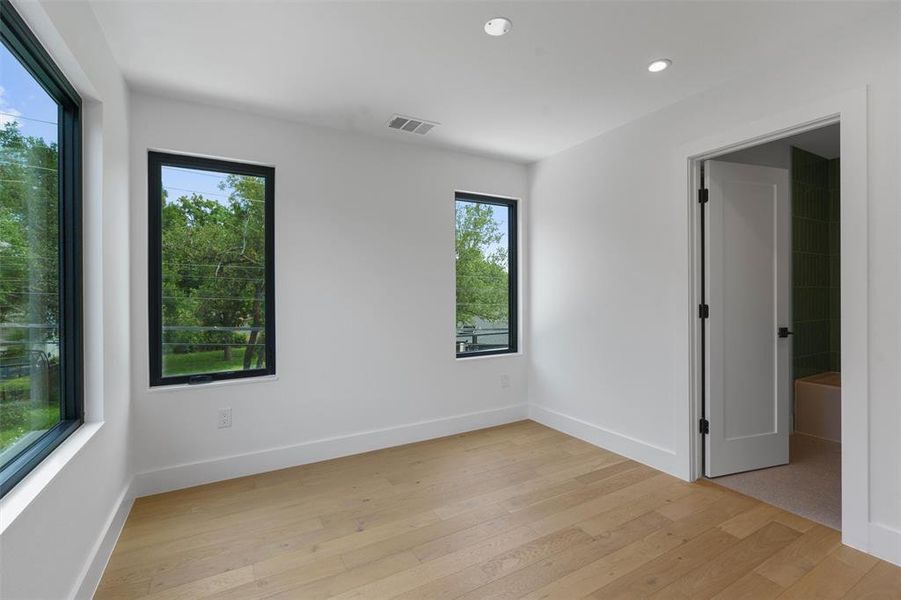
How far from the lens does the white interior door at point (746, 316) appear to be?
9.68 feet

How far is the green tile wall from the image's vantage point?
4.04 meters

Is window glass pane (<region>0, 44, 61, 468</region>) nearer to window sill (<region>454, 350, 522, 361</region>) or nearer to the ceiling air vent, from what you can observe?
the ceiling air vent

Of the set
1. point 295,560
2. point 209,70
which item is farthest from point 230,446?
point 209,70

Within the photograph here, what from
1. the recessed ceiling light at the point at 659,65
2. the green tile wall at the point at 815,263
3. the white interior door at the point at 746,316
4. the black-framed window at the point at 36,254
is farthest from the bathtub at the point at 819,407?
the black-framed window at the point at 36,254

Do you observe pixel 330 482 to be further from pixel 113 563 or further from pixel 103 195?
pixel 103 195

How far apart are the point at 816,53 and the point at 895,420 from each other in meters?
1.87

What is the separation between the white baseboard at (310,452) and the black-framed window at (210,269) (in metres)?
0.57

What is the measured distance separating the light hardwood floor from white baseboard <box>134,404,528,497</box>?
9cm

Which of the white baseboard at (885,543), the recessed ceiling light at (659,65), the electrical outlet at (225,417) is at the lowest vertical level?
the white baseboard at (885,543)

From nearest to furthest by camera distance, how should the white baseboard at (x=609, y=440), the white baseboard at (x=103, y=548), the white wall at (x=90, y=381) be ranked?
the white wall at (x=90, y=381) < the white baseboard at (x=103, y=548) < the white baseboard at (x=609, y=440)

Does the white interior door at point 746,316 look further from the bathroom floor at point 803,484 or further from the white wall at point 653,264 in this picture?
the white wall at point 653,264

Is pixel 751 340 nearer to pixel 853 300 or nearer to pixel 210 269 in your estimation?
pixel 853 300

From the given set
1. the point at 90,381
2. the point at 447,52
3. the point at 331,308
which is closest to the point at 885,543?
the point at 447,52

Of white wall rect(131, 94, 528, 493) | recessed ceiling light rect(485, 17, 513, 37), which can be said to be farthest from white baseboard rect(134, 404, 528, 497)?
recessed ceiling light rect(485, 17, 513, 37)
